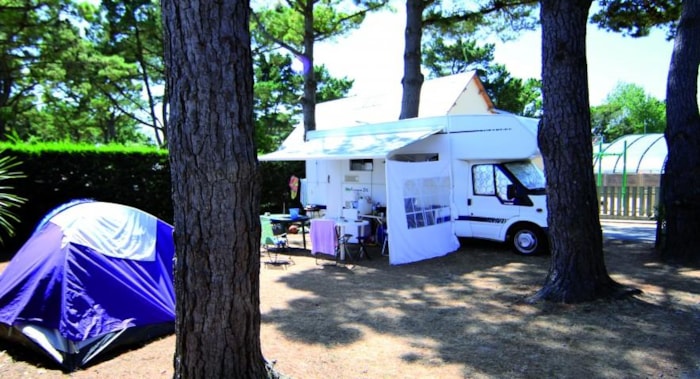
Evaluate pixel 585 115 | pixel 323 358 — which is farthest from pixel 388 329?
pixel 585 115

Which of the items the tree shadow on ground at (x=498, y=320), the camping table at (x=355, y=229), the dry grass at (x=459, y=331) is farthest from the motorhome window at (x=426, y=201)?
the dry grass at (x=459, y=331)

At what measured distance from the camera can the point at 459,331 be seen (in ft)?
15.4

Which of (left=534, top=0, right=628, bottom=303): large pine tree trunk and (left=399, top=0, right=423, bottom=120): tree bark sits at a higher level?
(left=399, top=0, right=423, bottom=120): tree bark

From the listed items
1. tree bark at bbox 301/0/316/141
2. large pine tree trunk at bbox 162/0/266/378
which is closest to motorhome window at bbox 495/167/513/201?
large pine tree trunk at bbox 162/0/266/378

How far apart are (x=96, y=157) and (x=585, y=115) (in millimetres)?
9647

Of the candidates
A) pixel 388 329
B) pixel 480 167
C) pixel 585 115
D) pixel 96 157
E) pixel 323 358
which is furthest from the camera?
pixel 96 157

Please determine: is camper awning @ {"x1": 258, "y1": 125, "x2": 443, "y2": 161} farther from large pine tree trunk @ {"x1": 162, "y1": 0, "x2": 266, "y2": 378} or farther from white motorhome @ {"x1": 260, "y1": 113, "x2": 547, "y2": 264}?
large pine tree trunk @ {"x1": 162, "y1": 0, "x2": 266, "y2": 378}

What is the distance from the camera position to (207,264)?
2.56m

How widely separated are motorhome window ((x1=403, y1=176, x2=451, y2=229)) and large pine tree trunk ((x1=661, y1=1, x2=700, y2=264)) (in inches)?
143

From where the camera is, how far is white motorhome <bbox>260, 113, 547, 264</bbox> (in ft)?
27.2

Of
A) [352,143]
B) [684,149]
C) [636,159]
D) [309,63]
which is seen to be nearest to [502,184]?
[684,149]

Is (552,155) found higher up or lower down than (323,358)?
higher up

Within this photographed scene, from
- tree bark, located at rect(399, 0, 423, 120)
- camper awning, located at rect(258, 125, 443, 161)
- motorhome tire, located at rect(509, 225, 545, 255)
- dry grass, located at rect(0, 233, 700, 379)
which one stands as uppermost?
tree bark, located at rect(399, 0, 423, 120)

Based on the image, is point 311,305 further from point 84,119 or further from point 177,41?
point 84,119
